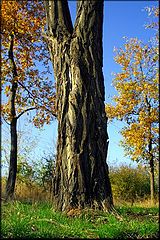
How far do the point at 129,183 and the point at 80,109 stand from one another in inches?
592

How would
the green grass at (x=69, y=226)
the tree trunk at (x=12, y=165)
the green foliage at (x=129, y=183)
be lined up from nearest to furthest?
the green grass at (x=69, y=226) → the tree trunk at (x=12, y=165) → the green foliage at (x=129, y=183)

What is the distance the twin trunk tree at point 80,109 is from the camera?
17.9ft

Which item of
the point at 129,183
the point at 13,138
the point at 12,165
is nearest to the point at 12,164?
the point at 12,165

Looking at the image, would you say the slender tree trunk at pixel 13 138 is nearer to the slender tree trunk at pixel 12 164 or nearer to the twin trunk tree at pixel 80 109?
the slender tree trunk at pixel 12 164

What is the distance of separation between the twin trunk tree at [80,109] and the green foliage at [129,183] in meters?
14.2

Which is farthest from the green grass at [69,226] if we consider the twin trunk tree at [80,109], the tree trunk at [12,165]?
the tree trunk at [12,165]

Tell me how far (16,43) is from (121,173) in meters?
10.5

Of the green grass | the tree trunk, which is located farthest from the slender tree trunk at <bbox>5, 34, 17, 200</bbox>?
the green grass

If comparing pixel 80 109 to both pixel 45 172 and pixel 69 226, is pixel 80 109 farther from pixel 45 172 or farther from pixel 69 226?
pixel 45 172

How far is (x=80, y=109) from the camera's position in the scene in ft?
18.7

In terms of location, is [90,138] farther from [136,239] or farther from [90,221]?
[136,239]

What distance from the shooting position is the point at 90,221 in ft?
16.0

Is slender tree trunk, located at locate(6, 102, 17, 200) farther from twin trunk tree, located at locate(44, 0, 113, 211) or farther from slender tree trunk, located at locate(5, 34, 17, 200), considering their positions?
twin trunk tree, located at locate(44, 0, 113, 211)

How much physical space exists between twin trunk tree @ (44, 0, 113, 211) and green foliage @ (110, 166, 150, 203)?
14.2m
